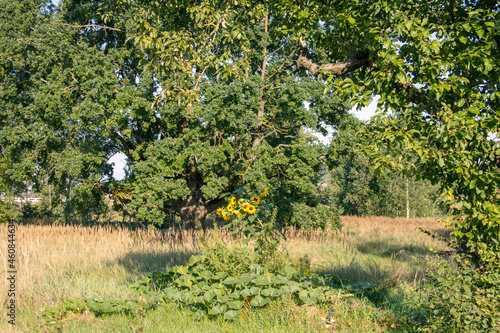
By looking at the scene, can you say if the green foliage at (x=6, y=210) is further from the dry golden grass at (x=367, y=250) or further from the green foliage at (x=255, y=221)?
the green foliage at (x=255, y=221)

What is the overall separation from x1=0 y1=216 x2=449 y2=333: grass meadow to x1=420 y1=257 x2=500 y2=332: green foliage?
28cm

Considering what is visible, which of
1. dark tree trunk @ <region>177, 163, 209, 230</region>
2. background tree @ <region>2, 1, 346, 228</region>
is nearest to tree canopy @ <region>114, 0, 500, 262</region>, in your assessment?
background tree @ <region>2, 1, 346, 228</region>

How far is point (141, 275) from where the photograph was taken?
5.57m

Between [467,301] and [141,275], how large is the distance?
172 inches

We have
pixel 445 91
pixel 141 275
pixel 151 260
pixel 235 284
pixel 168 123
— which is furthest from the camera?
pixel 168 123

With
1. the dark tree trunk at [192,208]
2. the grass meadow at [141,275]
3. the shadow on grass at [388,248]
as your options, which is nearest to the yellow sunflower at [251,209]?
the grass meadow at [141,275]

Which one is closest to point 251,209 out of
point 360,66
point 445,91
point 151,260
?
point 360,66

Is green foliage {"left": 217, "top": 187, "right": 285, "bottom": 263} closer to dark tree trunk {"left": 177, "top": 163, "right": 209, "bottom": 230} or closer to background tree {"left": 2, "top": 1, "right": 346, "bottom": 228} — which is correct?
background tree {"left": 2, "top": 1, "right": 346, "bottom": 228}

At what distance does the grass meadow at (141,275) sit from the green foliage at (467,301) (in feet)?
0.92

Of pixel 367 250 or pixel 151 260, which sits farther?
pixel 367 250

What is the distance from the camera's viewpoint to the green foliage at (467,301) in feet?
9.59

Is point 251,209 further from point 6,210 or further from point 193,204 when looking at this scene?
point 6,210

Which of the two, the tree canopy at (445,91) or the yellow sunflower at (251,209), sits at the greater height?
the tree canopy at (445,91)

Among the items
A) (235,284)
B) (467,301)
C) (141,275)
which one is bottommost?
(141,275)
